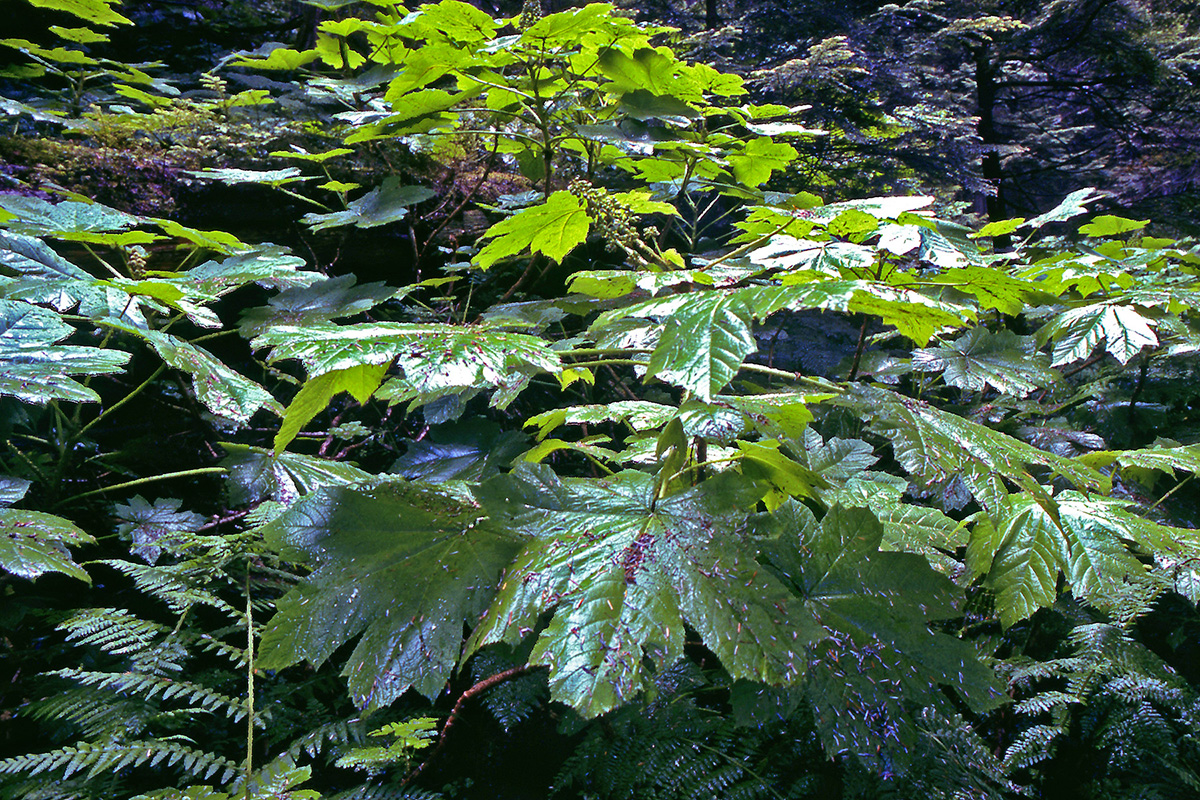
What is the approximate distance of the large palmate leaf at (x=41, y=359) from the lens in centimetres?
90

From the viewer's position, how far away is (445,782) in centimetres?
104

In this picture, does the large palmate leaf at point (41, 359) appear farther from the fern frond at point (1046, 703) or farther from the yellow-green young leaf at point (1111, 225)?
the yellow-green young leaf at point (1111, 225)

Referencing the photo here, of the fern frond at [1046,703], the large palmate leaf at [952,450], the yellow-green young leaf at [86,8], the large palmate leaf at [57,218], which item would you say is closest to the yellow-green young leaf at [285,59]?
the yellow-green young leaf at [86,8]

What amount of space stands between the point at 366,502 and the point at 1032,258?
3020 millimetres

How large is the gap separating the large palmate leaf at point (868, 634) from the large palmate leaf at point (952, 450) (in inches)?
4.9

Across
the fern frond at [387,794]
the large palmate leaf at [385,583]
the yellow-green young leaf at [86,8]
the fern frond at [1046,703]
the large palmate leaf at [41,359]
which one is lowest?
the fern frond at [1046,703]

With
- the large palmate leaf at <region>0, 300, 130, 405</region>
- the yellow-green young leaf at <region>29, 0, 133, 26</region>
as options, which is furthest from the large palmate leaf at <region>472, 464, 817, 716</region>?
the yellow-green young leaf at <region>29, 0, 133, 26</region>

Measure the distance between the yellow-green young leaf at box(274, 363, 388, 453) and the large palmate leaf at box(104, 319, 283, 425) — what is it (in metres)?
0.50

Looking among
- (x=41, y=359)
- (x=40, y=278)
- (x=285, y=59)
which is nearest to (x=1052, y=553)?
(x=41, y=359)

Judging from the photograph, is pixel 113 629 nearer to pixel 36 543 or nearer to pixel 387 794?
pixel 36 543

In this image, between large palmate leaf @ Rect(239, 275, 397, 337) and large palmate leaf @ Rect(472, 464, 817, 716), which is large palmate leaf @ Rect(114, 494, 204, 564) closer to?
large palmate leaf @ Rect(239, 275, 397, 337)

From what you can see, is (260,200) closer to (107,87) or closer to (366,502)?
(107,87)

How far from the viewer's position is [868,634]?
700 mm

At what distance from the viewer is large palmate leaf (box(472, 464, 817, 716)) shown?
542 mm
